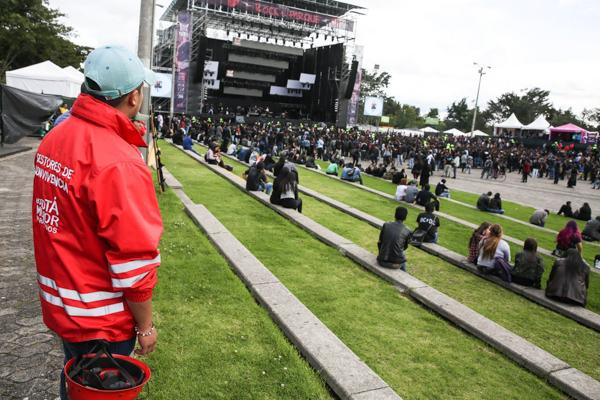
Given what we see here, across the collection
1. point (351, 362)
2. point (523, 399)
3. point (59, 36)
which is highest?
point (59, 36)

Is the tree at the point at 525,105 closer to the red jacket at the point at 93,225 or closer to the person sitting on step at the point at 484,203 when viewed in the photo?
the person sitting on step at the point at 484,203

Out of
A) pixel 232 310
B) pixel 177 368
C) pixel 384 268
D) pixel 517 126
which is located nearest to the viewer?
pixel 177 368

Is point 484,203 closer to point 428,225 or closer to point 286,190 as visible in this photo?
point 428,225

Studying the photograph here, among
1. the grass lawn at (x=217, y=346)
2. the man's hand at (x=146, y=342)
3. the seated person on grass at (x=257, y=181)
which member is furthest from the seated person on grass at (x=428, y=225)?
the man's hand at (x=146, y=342)

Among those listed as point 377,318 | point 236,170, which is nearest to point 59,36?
point 236,170

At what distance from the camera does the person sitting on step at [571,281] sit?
683 centimetres

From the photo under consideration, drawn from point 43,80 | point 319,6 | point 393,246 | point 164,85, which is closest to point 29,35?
point 164,85

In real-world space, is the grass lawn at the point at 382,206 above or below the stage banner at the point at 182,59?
below

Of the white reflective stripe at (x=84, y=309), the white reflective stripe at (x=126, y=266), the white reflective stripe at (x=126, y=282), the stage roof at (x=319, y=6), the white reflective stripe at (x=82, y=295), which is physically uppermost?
the stage roof at (x=319, y=6)

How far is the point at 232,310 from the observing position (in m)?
4.84

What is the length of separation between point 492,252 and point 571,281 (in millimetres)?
1310

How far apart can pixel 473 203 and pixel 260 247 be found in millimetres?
12371

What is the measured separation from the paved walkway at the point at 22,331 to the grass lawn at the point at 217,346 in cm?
77

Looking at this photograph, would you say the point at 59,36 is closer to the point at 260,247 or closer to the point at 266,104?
the point at 266,104
